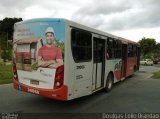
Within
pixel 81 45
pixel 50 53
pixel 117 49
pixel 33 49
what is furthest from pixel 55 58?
pixel 117 49

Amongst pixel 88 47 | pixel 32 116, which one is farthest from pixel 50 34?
pixel 32 116

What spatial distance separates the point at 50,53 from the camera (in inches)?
313

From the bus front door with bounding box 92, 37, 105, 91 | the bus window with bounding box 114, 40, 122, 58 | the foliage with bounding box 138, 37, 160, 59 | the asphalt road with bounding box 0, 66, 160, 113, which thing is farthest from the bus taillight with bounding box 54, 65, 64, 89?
the foliage with bounding box 138, 37, 160, 59

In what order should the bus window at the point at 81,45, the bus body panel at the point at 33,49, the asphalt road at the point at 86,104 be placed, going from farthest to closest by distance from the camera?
the asphalt road at the point at 86,104
the bus window at the point at 81,45
the bus body panel at the point at 33,49

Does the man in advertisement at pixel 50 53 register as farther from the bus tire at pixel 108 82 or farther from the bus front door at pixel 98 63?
the bus tire at pixel 108 82

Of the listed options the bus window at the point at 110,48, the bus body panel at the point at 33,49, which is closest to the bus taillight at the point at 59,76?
the bus body panel at the point at 33,49

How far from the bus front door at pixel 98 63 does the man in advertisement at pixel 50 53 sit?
234cm

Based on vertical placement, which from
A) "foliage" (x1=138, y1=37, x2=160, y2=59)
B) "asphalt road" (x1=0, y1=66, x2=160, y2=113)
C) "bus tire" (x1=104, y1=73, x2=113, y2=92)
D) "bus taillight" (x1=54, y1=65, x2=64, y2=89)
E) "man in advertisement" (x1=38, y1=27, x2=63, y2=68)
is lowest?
"asphalt road" (x1=0, y1=66, x2=160, y2=113)

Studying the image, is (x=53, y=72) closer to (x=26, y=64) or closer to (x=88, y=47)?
(x=26, y=64)

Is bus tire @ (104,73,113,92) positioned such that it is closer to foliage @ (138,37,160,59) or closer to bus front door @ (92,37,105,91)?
bus front door @ (92,37,105,91)

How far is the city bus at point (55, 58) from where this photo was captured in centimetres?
778

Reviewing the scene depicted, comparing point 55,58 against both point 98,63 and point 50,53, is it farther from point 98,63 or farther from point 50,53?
point 98,63

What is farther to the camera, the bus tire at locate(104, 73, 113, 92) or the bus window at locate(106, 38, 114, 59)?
the bus tire at locate(104, 73, 113, 92)

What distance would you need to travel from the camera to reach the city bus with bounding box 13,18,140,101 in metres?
7.78
